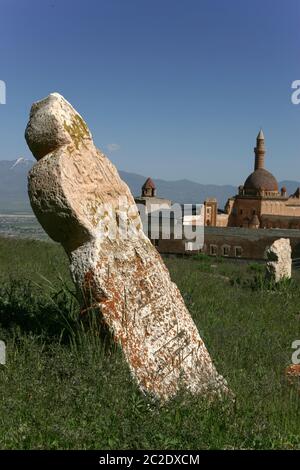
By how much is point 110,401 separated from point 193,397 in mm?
617

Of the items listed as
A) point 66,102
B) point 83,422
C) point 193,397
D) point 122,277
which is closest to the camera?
point 83,422

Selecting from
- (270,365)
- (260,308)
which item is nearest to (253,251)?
(260,308)

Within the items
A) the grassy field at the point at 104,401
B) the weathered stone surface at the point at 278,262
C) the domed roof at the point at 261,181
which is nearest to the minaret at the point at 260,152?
the domed roof at the point at 261,181

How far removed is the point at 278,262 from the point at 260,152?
50.2 m

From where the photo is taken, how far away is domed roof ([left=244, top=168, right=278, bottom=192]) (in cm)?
5472

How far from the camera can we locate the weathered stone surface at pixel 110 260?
141 inches

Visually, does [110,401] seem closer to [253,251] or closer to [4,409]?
[4,409]

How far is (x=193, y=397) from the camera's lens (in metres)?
3.34

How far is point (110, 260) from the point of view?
3.71 meters

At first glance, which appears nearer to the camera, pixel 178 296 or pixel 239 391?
pixel 239 391

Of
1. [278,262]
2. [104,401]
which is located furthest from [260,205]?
[104,401]

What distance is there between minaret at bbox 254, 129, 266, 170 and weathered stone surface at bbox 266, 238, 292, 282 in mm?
47591
